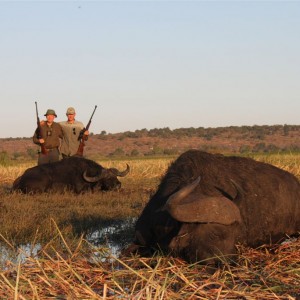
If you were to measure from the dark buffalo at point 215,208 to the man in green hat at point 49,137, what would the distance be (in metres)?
10.2

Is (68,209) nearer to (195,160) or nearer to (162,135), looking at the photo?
(195,160)

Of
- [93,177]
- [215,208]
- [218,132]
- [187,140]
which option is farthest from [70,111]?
[218,132]

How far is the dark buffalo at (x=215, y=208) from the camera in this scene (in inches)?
245

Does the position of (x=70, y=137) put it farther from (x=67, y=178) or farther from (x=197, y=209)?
(x=197, y=209)

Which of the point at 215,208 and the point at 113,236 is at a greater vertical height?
the point at 215,208

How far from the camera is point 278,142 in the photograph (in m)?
82.4

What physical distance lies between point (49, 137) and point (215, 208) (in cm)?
1277

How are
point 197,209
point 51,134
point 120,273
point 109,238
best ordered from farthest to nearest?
1. point 51,134
2. point 109,238
3. point 197,209
4. point 120,273

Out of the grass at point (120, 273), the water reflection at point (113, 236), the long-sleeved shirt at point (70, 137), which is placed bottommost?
the water reflection at point (113, 236)

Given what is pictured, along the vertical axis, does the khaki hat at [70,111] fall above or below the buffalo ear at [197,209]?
above

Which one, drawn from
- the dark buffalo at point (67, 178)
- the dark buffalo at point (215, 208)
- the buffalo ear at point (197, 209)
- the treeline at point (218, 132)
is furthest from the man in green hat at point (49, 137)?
the treeline at point (218, 132)

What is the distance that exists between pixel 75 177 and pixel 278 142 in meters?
67.8

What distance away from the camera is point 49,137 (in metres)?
18.4

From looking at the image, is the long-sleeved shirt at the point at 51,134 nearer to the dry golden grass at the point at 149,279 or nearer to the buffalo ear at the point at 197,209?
the dry golden grass at the point at 149,279
